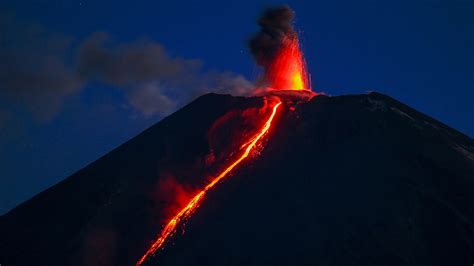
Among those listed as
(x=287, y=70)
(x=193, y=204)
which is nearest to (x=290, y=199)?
(x=193, y=204)

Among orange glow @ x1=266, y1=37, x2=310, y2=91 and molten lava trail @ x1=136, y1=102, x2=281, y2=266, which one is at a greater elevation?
orange glow @ x1=266, y1=37, x2=310, y2=91

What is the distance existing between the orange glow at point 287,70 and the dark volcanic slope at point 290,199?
282 inches

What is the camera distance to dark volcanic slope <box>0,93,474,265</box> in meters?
21.9

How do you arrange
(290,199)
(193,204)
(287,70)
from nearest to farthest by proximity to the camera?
(290,199)
(193,204)
(287,70)

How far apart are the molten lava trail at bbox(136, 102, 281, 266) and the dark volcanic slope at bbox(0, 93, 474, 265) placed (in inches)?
20.8

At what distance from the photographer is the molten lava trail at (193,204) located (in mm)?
25375

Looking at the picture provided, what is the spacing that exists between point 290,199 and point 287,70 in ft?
55.2

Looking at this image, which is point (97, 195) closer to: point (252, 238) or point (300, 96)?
point (252, 238)

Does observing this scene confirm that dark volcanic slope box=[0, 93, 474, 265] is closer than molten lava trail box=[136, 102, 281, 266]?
Yes

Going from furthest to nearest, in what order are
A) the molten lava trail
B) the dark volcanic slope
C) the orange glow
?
the orange glow → the molten lava trail → the dark volcanic slope

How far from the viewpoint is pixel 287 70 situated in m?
40.7

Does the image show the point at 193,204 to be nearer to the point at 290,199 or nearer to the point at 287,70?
the point at 290,199

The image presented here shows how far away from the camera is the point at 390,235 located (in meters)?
21.6

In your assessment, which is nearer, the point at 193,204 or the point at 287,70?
the point at 193,204
